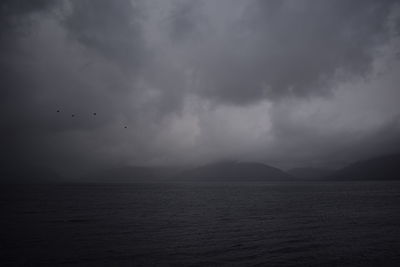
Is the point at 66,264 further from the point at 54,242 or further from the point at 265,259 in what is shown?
the point at 265,259

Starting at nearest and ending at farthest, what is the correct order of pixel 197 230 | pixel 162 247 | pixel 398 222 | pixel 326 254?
pixel 326 254
pixel 162 247
pixel 197 230
pixel 398 222

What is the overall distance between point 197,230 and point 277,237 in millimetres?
12742

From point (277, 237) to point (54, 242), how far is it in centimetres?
2965

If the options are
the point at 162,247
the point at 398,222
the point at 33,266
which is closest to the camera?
the point at 33,266

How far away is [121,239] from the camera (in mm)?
39844

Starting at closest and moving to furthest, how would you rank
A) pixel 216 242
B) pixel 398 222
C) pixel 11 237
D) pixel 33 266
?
pixel 33 266 → pixel 216 242 → pixel 11 237 → pixel 398 222

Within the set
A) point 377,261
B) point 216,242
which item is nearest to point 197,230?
point 216,242

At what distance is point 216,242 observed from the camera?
124 ft

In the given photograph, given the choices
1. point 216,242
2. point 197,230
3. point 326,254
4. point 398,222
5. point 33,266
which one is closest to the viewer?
point 33,266

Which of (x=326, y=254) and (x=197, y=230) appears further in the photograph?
(x=197, y=230)

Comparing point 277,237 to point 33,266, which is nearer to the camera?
point 33,266

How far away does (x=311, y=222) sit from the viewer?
183 ft

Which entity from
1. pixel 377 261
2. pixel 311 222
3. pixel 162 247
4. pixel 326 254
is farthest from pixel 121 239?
pixel 311 222

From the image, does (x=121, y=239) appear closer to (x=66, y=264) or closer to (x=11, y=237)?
(x=66, y=264)
